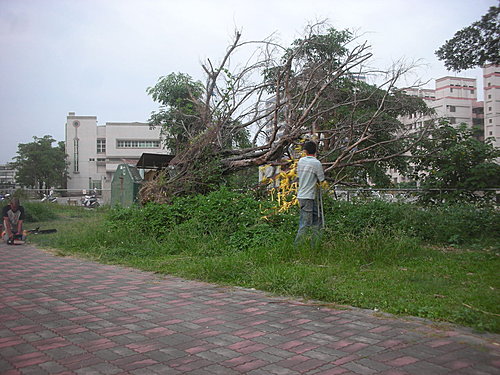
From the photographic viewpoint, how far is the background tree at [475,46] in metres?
9.06

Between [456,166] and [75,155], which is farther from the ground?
[75,155]

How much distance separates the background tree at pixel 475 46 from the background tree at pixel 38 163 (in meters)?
63.2

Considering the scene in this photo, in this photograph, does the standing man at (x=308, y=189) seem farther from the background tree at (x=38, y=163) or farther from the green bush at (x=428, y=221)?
the background tree at (x=38, y=163)

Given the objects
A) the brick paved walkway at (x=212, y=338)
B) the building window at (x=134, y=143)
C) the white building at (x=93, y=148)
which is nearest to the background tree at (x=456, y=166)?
the brick paved walkway at (x=212, y=338)

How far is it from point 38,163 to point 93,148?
11.2m

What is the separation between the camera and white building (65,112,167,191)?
238 feet

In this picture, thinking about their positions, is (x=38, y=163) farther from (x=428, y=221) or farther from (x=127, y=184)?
(x=428, y=221)

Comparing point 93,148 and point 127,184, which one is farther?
point 93,148

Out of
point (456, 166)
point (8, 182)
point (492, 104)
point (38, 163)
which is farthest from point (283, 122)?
point (492, 104)

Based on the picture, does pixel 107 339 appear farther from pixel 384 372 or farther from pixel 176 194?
pixel 176 194

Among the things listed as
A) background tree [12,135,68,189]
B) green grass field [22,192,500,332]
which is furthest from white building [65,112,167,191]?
green grass field [22,192,500,332]

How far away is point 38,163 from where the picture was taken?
64.2 m

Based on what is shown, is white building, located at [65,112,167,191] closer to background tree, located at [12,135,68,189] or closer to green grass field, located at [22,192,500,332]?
background tree, located at [12,135,68,189]

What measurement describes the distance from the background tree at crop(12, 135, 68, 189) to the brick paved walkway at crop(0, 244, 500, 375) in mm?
64418
